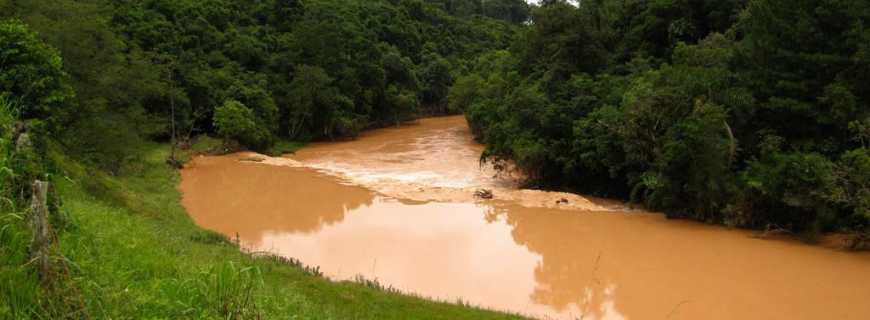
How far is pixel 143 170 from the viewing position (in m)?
25.1

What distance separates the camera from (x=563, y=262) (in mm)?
15859

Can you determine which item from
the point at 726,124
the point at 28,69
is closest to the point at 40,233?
the point at 28,69

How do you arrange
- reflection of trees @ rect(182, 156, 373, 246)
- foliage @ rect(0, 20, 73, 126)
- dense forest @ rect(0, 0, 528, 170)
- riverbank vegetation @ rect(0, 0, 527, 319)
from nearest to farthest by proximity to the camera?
riverbank vegetation @ rect(0, 0, 527, 319) < foliage @ rect(0, 20, 73, 126) < reflection of trees @ rect(182, 156, 373, 246) < dense forest @ rect(0, 0, 528, 170)

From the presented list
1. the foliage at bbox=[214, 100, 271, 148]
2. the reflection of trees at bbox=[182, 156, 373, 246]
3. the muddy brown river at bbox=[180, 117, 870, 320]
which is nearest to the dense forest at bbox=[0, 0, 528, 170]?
the foliage at bbox=[214, 100, 271, 148]

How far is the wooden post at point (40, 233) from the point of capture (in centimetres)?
371

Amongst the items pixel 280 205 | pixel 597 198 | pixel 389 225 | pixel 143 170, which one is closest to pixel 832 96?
pixel 597 198

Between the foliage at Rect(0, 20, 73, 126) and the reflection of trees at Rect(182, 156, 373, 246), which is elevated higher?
the foliage at Rect(0, 20, 73, 126)

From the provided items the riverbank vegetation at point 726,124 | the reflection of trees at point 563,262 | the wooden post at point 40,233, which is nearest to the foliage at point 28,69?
the wooden post at point 40,233

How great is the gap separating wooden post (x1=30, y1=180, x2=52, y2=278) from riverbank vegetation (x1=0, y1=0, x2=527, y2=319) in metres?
0.01

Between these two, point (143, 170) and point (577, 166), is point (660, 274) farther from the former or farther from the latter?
point (143, 170)

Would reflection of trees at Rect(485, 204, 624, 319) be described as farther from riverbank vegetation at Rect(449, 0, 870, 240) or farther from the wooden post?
the wooden post

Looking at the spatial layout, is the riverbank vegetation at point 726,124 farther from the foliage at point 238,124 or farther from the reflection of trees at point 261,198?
the foliage at point 238,124

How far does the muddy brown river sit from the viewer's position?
12.9 metres

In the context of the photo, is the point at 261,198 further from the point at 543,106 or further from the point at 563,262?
the point at 563,262
